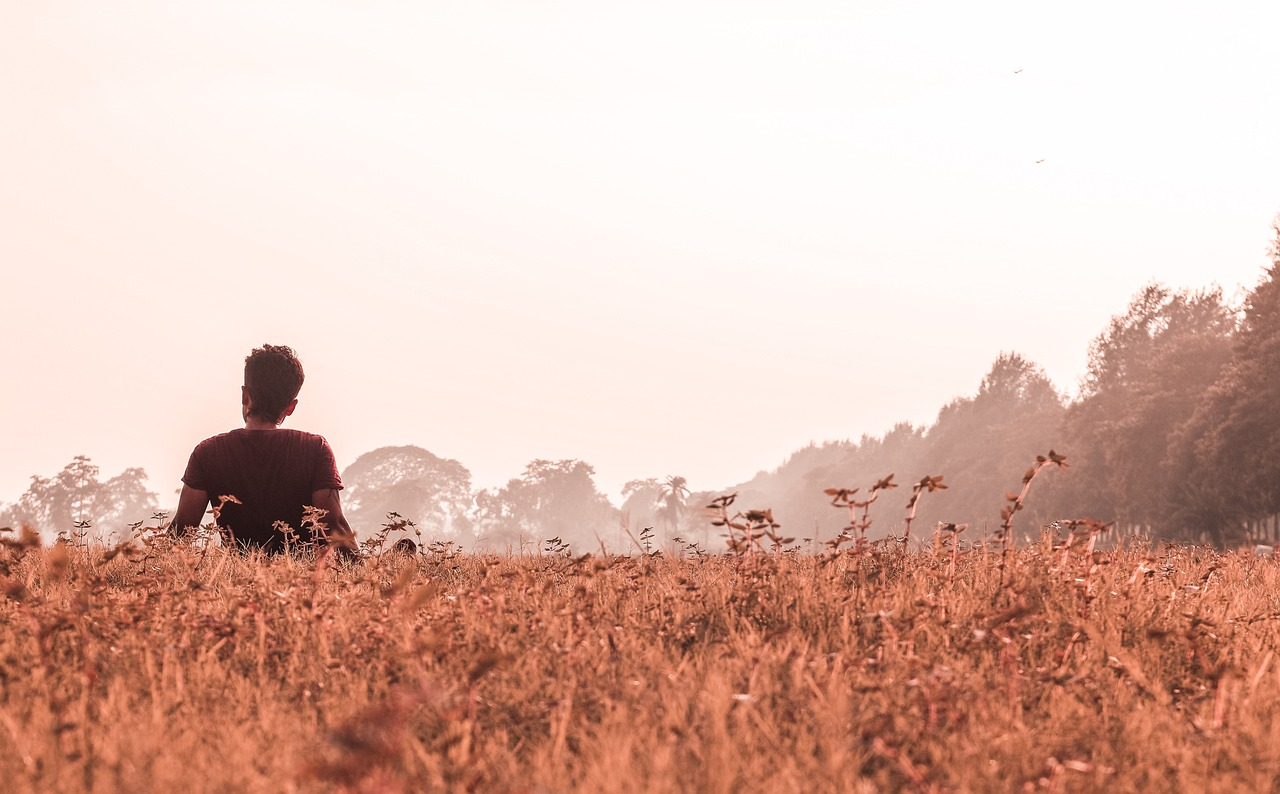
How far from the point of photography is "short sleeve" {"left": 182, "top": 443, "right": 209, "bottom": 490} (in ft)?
23.6

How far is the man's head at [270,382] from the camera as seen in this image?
730 centimetres

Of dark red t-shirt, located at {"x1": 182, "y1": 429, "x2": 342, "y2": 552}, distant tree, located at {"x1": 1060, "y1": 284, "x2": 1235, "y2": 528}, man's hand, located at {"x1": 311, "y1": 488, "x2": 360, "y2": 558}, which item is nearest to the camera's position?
man's hand, located at {"x1": 311, "y1": 488, "x2": 360, "y2": 558}

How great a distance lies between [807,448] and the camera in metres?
164

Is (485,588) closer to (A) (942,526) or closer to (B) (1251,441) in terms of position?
(A) (942,526)

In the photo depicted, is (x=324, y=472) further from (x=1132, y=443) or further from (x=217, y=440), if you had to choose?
(x=1132, y=443)

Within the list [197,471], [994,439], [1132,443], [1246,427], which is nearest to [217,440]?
[197,471]

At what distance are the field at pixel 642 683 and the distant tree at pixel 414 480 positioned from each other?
116 meters

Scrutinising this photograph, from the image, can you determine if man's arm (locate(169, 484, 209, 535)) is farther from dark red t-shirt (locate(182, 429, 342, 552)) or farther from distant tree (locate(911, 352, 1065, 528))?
distant tree (locate(911, 352, 1065, 528))

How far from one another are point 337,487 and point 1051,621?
5.15 metres

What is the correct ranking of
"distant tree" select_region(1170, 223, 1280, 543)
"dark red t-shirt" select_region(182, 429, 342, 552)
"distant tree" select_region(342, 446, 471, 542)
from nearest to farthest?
1. "dark red t-shirt" select_region(182, 429, 342, 552)
2. "distant tree" select_region(1170, 223, 1280, 543)
3. "distant tree" select_region(342, 446, 471, 542)

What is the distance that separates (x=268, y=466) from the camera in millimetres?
7312

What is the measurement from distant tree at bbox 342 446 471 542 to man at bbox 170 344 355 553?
113307mm

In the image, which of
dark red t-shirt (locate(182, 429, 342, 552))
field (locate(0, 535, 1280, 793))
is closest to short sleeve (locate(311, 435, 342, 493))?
dark red t-shirt (locate(182, 429, 342, 552))

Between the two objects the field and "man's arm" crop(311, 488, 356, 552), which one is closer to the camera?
the field
